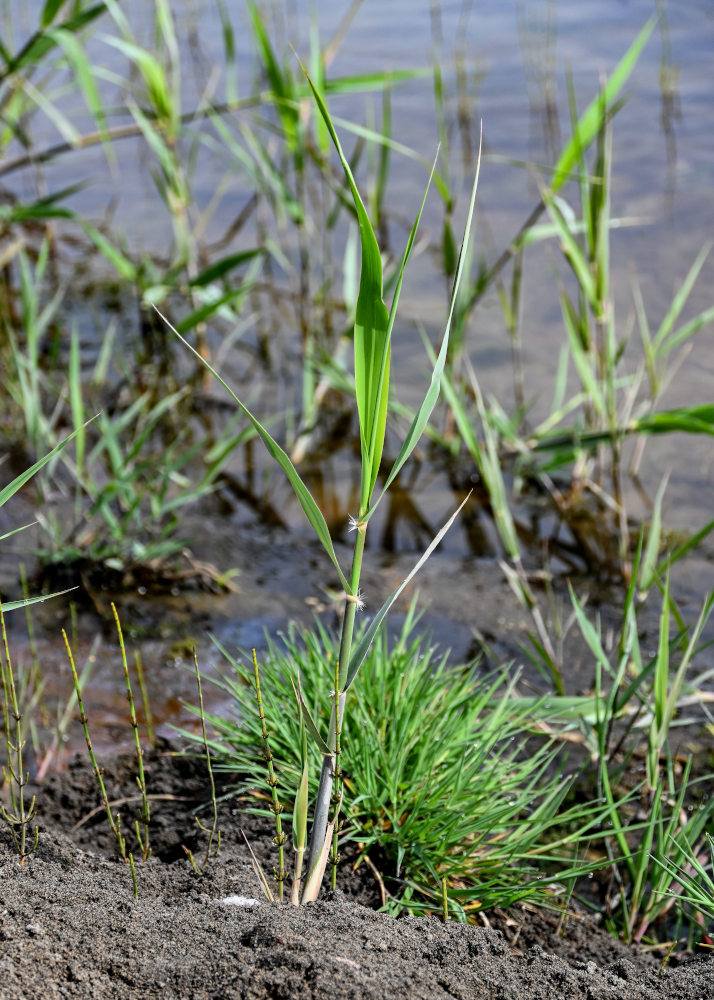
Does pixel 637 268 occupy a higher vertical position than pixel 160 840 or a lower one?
higher

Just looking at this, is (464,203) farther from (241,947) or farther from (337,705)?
(241,947)

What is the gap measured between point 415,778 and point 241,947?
514 millimetres

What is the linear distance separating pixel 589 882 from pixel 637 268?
10.1 feet

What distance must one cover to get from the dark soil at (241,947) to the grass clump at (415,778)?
8cm

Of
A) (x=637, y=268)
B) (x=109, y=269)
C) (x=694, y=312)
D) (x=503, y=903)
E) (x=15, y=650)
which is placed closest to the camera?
(x=503, y=903)

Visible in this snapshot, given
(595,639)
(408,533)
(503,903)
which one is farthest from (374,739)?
(408,533)

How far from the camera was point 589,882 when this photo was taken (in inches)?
69.6

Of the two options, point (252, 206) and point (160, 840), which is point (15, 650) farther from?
point (252, 206)

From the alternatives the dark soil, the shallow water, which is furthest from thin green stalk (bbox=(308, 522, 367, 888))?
the shallow water

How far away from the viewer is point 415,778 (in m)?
1.59

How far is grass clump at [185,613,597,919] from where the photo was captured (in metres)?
1.51

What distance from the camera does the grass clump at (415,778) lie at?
151 centimetres

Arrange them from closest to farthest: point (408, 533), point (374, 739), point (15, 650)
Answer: point (374, 739) < point (15, 650) < point (408, 533)

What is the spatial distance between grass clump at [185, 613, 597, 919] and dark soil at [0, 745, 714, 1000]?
0.26 ft
